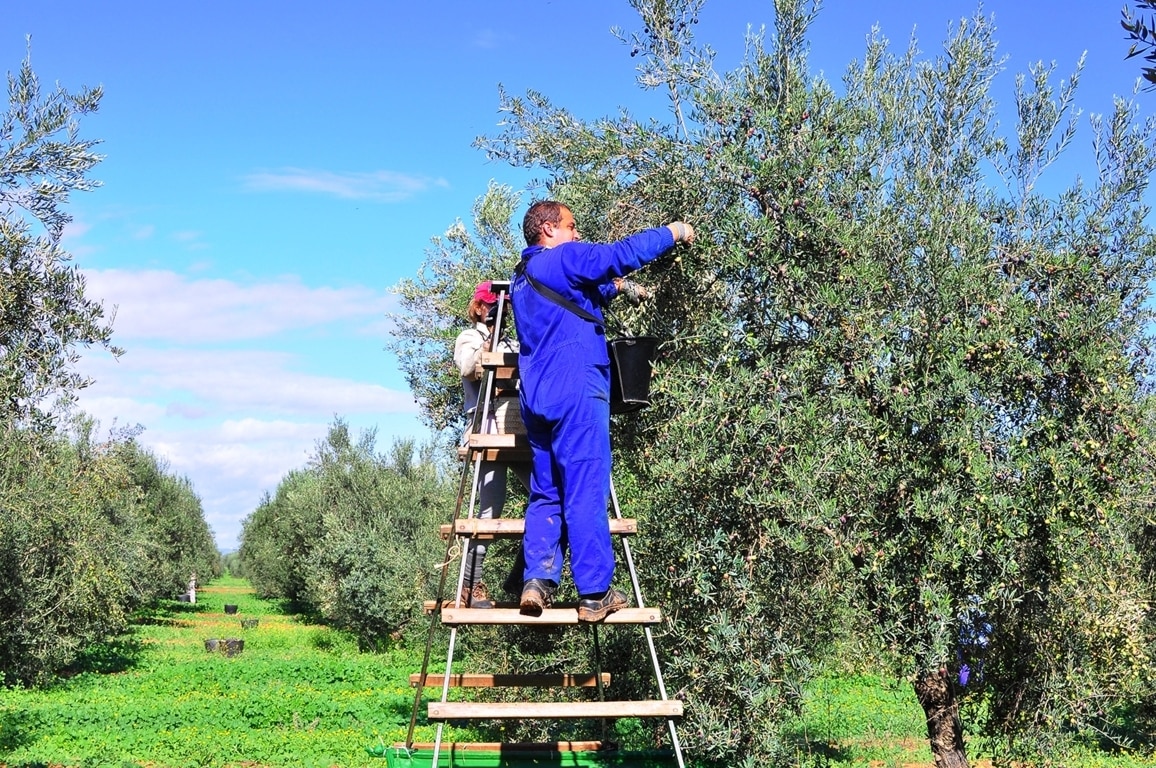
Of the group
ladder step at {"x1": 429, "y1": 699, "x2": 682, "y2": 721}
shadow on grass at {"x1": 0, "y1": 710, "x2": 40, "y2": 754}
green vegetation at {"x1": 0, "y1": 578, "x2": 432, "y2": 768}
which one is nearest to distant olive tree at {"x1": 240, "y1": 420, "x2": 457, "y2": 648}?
green vegetation at {"x1": 0, "y1": 578, "x2": 432, "y2": 768}

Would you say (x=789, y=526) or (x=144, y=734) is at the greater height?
(x=789, y=526)

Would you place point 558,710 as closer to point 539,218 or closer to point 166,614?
point 539,218

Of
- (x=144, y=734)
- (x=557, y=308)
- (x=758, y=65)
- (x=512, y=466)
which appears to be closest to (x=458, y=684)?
(x=512, y=466)

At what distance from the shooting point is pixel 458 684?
6.93 meters

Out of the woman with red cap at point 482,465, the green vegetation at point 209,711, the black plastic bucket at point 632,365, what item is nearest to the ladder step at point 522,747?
the woman with red cap at point 482,465

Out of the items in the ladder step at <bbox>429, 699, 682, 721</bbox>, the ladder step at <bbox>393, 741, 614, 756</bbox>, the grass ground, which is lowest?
the grass ground

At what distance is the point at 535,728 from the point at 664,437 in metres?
6.86

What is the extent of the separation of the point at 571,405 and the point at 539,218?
48.4 inches

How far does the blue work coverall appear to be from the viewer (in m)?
5.54

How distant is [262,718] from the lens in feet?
56.8

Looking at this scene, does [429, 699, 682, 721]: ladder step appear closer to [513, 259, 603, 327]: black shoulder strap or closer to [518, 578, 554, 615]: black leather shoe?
[518, 578, 554, 615]: black leather shoe

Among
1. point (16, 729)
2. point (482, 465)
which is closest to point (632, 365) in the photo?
point (482, 465)

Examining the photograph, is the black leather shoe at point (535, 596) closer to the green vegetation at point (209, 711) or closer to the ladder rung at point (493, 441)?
the ladder rung at point (493, 441)

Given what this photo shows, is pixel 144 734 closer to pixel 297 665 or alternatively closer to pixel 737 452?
pixel 297 665
